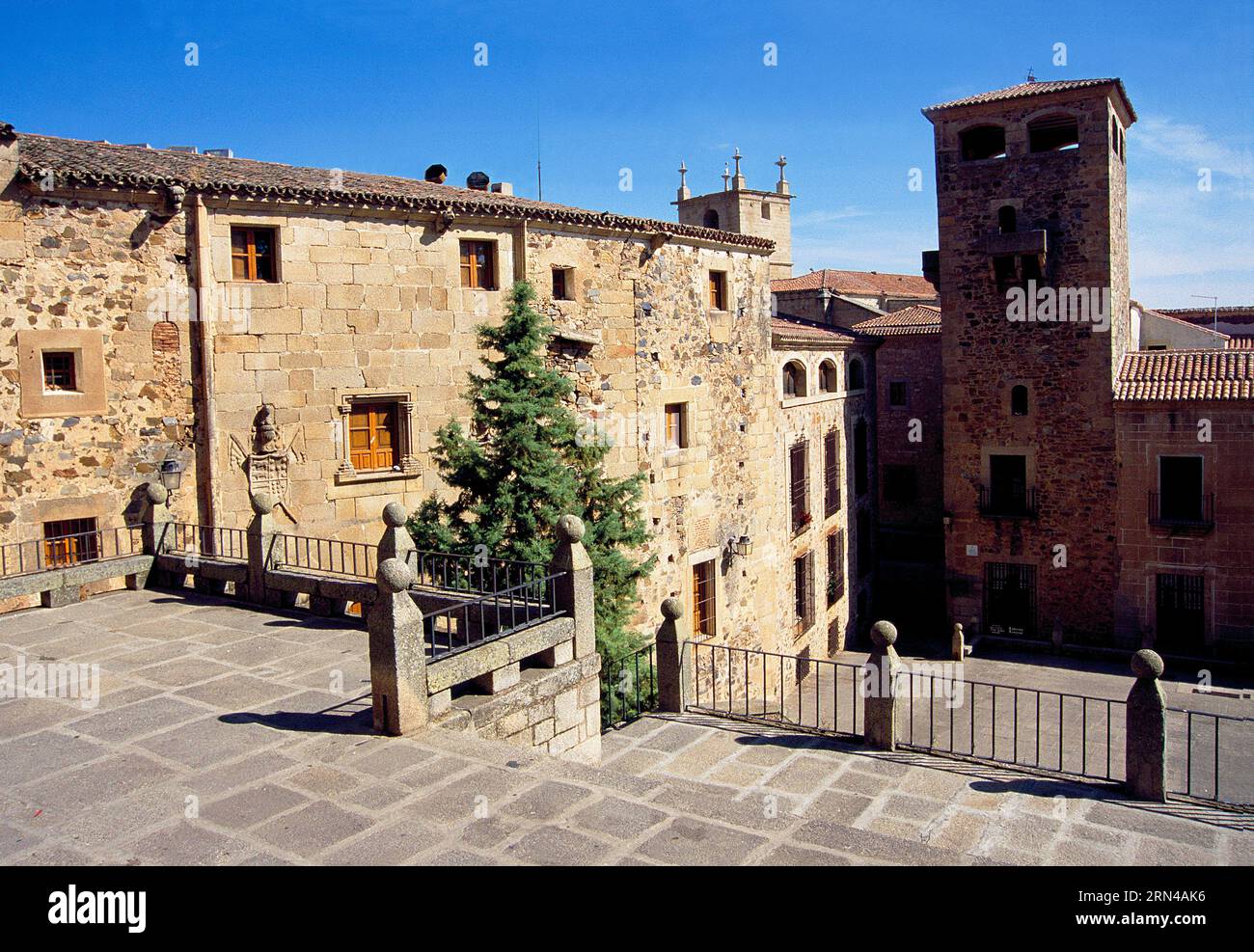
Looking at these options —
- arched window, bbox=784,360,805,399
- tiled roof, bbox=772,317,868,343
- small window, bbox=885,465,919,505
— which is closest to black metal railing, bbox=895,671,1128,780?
arched window, bbox=784,360,805,399

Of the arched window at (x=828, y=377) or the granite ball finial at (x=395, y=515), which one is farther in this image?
the arched window at (x=828, y=377)

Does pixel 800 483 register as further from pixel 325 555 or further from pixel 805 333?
pixel 325 555

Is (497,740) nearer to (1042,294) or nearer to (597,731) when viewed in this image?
(597,731)

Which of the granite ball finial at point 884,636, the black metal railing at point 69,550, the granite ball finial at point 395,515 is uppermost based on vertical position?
the granite ball finial at point 395,515

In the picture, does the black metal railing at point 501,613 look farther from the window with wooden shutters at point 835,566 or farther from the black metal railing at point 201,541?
the window with wooden shutters at point 835,566

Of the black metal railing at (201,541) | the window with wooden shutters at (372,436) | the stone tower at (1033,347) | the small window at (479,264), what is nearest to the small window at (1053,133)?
the stone tower at (1033,347)

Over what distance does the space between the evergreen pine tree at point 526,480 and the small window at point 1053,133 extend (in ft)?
55.2

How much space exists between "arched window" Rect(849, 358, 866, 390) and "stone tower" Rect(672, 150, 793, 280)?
7.90 meters

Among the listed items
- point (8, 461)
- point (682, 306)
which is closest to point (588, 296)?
point (682, 306)

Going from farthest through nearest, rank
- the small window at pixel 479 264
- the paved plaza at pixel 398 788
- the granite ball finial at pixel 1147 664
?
1. the small window at pixel 479 264
2. the granite ball finial at pixel 1147 664
3. the paved plaza at pixel 398 788

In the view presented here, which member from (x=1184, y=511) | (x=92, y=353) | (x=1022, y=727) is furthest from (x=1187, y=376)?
(x=92, y=353)

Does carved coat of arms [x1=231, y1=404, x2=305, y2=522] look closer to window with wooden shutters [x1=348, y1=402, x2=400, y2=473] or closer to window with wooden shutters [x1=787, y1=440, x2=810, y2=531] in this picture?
window with wooden shutters [x1=348, y1=402, x2=400, y2=473]

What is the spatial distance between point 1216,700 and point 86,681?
2132 cm

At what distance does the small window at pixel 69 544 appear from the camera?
44.2 ft
